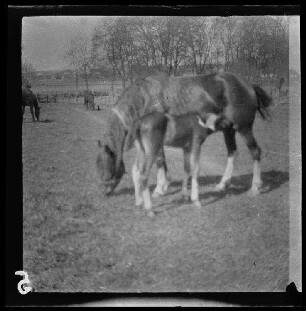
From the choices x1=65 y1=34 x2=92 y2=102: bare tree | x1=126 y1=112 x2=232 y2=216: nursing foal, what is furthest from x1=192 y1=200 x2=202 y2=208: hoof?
x1=65 y1=34 x2=92 y2=102: bare tree

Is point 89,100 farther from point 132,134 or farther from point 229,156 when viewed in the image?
point 229,156

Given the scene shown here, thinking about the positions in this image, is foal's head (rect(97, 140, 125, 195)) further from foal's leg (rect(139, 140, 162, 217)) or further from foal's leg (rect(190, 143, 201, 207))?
foal's leg (rect(190, 143, 201, 207))

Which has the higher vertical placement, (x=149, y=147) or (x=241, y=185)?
(x=149, y=147)

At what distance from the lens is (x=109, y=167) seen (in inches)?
105

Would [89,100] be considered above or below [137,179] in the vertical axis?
above

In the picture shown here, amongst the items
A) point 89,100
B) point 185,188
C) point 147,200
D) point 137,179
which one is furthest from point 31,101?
point 185,188

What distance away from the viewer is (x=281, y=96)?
8.82 ft

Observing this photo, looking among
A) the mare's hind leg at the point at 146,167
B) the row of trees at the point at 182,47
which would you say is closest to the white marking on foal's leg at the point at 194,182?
the mare's hind leg at the point at 146,167

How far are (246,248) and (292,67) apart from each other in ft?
3.09

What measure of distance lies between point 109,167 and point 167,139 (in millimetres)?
327

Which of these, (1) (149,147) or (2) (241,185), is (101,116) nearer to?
(1) (149,147)

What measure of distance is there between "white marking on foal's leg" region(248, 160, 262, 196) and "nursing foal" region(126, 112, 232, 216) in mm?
260
